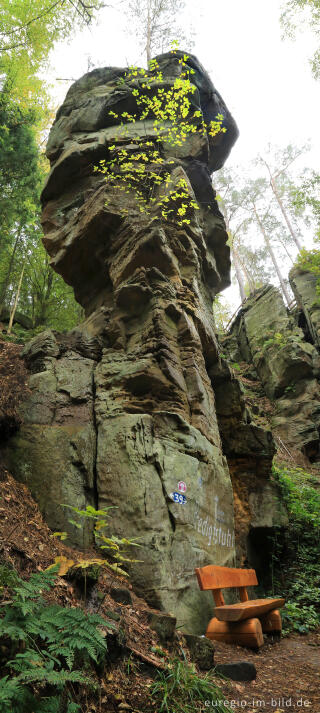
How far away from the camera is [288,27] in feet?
55.4

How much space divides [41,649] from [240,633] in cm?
347

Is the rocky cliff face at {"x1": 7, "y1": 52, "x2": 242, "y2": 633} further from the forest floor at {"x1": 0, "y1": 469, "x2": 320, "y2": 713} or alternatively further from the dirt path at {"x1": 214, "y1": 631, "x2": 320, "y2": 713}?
the dirt path at {"x1": 214, "y1": 631, "x2": 320, "y2": 713}

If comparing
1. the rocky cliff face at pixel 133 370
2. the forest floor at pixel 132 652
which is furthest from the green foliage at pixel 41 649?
the rocky cliff face at pixel 133 370

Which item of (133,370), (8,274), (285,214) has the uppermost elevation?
(285,214)

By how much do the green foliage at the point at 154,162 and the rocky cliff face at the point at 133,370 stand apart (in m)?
0.14

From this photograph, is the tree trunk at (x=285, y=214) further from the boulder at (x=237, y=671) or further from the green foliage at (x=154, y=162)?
the boulder at (x=237, y=671)

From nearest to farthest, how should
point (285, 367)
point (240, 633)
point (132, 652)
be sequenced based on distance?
1. point (132, 652)
2. point (240, 633)
3. point (285, 367)

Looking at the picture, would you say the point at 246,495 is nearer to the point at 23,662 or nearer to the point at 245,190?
the point at 23,662

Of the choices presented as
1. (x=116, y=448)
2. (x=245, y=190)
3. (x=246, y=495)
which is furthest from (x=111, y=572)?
(x=245, y=190)

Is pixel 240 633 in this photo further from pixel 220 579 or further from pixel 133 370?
pixel 133 370

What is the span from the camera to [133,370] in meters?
6.87

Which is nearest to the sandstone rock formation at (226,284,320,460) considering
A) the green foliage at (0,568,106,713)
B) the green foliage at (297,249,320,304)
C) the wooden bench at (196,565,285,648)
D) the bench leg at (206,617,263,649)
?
the green foliage at (297,249,320,304)

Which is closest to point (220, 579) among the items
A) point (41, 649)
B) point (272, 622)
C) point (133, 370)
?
point (272, 622)

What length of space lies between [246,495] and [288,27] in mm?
19989
